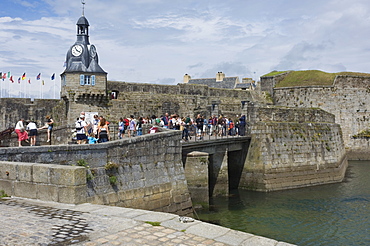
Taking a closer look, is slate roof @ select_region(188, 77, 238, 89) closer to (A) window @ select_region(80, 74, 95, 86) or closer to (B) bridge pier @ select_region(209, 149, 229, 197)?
(A) window @ select_region(80, 74, 95, 86)

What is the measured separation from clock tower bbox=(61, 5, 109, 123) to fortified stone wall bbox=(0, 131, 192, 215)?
46.5ft

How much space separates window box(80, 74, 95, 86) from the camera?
2750 centimetres

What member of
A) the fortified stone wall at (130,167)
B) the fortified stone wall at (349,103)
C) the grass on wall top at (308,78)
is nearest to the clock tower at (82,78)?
the fortified stone wall at (130,167)

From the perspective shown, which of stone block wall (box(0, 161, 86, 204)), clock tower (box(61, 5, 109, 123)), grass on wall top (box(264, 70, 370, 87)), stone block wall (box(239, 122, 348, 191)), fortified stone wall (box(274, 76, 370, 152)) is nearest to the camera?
stone block wall (box(0, 161, 86, 204))

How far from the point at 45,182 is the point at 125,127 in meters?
10.1

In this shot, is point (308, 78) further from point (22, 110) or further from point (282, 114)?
point (22, 110)

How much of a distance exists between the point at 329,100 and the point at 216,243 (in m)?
38.5

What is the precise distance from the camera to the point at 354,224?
55.4 feet

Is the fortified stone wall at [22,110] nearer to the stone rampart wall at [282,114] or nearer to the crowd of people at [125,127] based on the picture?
the crowd of people at [125,127]

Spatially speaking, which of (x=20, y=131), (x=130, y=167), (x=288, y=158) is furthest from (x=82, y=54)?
(x=130, y=167)

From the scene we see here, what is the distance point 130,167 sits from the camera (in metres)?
13.0

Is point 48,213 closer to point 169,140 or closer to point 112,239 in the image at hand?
point 112,239

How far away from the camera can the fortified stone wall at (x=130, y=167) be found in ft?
35.6

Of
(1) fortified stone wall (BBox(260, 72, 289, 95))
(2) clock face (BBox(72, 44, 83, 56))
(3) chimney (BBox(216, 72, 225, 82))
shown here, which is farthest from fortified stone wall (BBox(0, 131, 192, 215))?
(3) chimney (BBox(216, 72, 225, 82))
